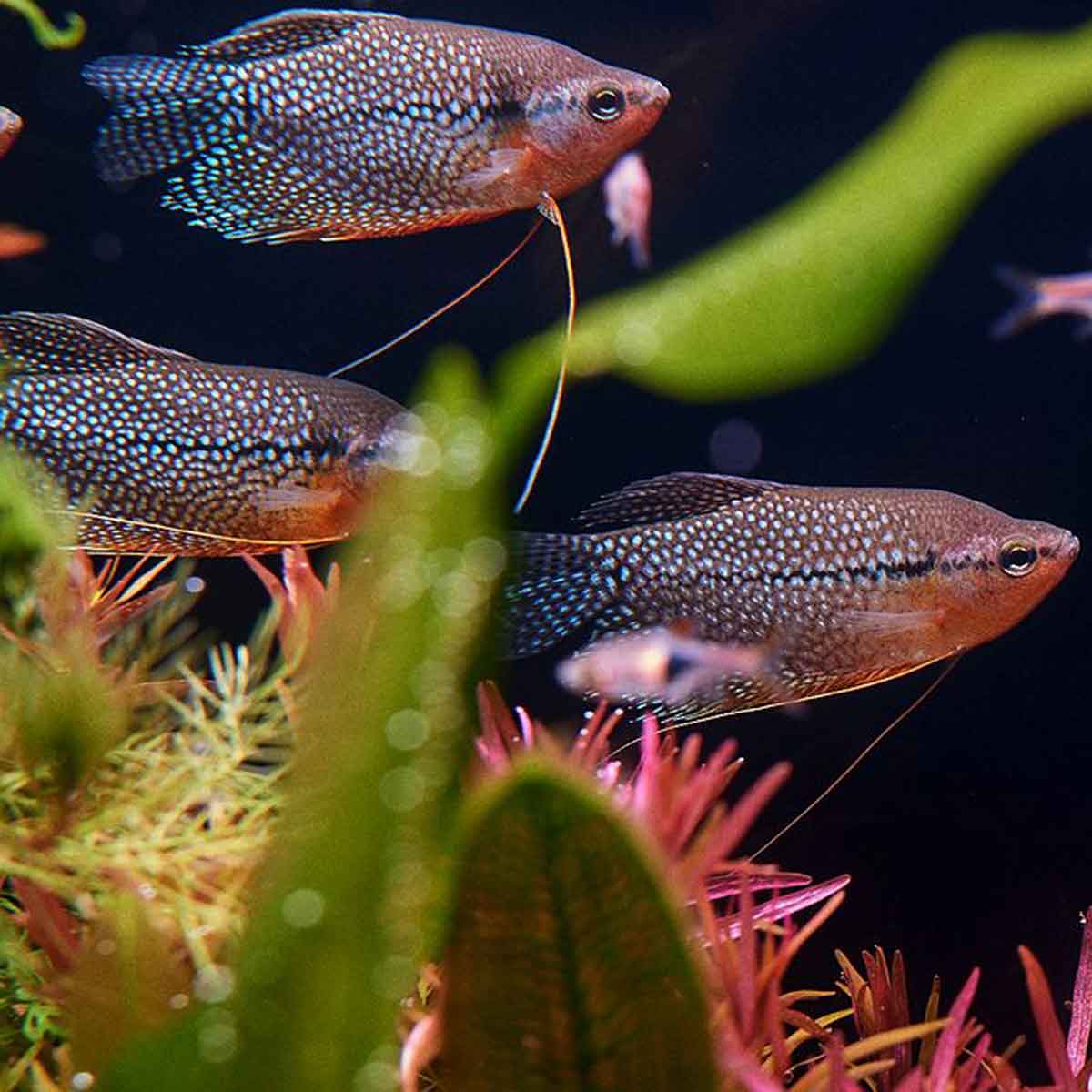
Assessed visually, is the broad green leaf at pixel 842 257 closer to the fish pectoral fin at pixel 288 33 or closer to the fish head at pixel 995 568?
the fish head at pixel 995 568

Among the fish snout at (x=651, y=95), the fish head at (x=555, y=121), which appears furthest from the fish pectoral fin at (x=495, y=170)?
the fish snout at (x=651, y=95)

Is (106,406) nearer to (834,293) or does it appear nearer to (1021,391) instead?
(834,293)

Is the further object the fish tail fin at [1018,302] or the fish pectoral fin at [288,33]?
the fish tail fin at [1018,302]

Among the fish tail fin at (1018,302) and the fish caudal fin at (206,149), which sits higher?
the fish caudal fin at (206,149)

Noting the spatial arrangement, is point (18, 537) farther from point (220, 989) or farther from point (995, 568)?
point (995, 568)

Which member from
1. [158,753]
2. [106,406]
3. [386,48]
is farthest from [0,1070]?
[386,48]

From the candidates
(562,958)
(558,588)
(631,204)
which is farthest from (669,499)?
(562,958)
